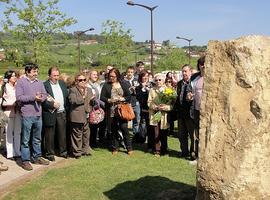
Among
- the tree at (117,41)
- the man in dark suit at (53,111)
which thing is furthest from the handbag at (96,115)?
the tree at (117,41)

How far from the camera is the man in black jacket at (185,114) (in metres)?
10.0

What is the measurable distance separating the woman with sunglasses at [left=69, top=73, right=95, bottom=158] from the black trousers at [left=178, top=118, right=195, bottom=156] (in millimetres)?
2021

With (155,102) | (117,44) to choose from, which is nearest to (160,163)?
(155,102)

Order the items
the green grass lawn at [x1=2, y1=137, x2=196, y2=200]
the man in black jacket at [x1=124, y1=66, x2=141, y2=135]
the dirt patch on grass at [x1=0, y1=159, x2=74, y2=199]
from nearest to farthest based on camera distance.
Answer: the green grass lawn at [x1=2, y1=137, x2=196, y2=200], the dirt patch on grass at [x1=0, y1=159, x2=74, y2=199], the man in black jacket at [x1=124, y1=66, x2=141, y2=135]

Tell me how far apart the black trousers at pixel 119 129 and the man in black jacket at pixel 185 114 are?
1.19 m

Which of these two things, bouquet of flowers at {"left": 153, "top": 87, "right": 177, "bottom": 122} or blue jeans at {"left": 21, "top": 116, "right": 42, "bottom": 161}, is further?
bouquet of flowers at {"left": 153, "top": 87, "right": 177, "bottom": 122}

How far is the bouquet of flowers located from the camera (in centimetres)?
1032

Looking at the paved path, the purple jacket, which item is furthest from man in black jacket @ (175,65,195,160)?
the purple jacket

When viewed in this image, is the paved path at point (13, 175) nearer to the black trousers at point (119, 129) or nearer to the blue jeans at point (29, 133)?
the blue jeans at point (29, 133)

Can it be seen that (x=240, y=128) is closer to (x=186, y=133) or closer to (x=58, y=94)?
(x=186, y=133)

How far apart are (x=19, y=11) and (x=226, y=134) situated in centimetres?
2231

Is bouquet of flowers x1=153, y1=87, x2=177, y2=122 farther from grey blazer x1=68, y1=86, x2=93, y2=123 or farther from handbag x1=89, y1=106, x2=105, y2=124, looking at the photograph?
grey blazer x1=68, y1=86, x2=93, y2=123

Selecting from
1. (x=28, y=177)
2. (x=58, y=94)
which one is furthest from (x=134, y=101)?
(x=28, y=177)

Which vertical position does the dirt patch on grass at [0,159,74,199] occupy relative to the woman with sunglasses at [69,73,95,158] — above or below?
below
